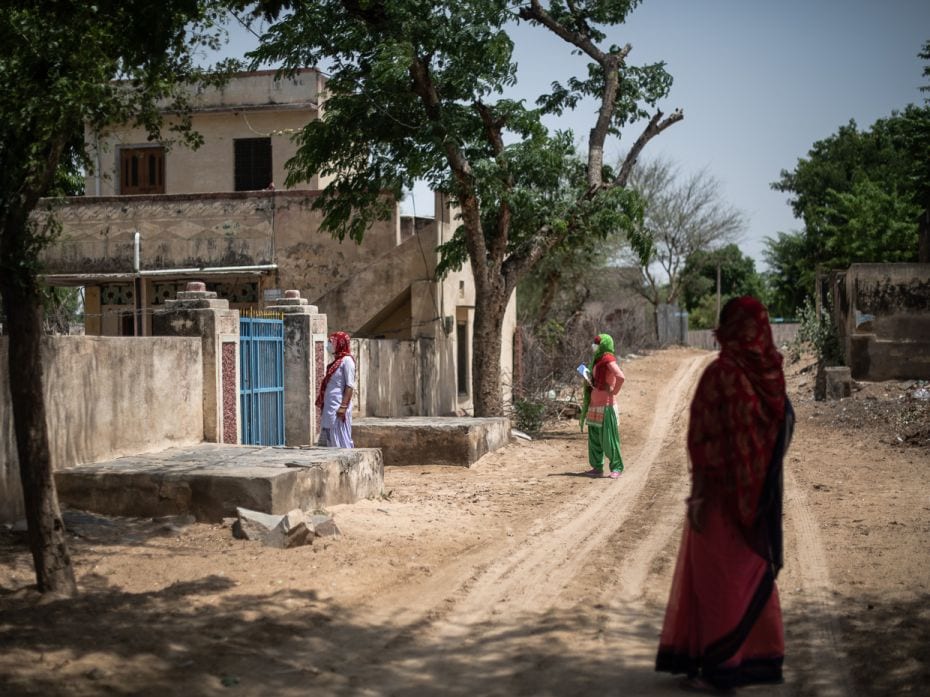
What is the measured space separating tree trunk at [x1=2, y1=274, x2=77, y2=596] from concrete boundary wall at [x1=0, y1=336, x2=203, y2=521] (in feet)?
7.60

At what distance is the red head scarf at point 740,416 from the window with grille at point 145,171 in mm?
20941

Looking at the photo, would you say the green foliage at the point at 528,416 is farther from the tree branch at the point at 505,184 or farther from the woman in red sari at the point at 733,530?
the woman in red sari at the point at 733,530

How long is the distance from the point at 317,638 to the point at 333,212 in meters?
11.3

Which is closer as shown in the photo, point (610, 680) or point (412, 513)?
point (610, 680)

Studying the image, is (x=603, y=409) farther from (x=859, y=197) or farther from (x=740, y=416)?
(x=859, y=197)

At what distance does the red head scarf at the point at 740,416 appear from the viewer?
15.4 ft

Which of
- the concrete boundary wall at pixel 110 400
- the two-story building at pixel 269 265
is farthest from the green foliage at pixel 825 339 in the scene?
the concrete boundary wall at pixel 110 400

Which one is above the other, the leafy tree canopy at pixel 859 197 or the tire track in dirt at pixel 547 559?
the leafy tree canopy at pixel 859 197

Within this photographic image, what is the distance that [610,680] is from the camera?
4.89 m

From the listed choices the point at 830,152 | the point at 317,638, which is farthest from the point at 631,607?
the point at 830,152

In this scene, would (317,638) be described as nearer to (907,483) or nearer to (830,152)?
(907,483)

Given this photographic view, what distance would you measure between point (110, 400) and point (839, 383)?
14235 millimetres

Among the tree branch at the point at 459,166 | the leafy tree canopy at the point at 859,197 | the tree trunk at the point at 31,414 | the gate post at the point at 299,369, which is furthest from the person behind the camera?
the leafy tree canopy at the point at 859,197

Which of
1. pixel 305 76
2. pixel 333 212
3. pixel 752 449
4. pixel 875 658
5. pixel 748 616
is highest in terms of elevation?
pixel 305 76
